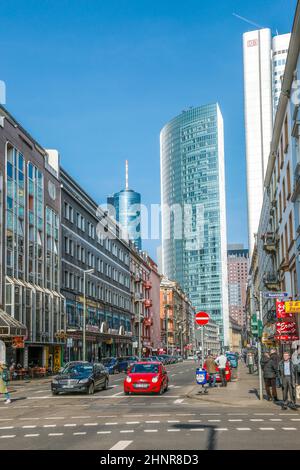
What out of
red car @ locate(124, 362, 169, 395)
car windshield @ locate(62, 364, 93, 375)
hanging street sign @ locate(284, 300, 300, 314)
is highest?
hanging street sign @ locate(284, 300, 300, 314)

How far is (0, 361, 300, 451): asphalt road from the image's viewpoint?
39.9 ft

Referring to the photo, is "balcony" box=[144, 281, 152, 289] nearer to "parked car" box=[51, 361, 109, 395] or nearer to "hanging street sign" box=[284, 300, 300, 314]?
"parked car" box=[51, 361, 109, 395]

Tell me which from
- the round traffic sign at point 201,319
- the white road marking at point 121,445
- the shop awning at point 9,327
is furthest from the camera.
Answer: the shop awning at point 9,327

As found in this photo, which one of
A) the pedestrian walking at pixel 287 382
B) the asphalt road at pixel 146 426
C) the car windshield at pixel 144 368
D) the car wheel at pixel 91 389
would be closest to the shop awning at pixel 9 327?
the car wheel at pixel 91 389

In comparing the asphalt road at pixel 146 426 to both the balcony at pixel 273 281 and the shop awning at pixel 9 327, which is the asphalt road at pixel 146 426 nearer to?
the shop awning at pixel 9 327

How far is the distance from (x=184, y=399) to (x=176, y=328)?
126954 mm

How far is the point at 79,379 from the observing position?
28.2 meters

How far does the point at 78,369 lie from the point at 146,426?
49.5 ft

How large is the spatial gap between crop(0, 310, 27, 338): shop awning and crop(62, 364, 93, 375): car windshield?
512 inches

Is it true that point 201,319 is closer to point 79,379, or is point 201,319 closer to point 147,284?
point 79,379

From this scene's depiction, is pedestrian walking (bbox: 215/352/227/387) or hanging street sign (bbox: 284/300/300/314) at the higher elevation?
hanging street sign (bbox: 284/300/300/314)

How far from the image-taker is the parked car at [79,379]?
28.0m

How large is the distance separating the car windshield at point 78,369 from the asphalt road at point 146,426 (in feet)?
17.3

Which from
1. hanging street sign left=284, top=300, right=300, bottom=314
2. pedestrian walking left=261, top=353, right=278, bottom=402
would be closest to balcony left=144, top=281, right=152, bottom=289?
hanging street sign left=284, top=300, right=300, bottom=314
